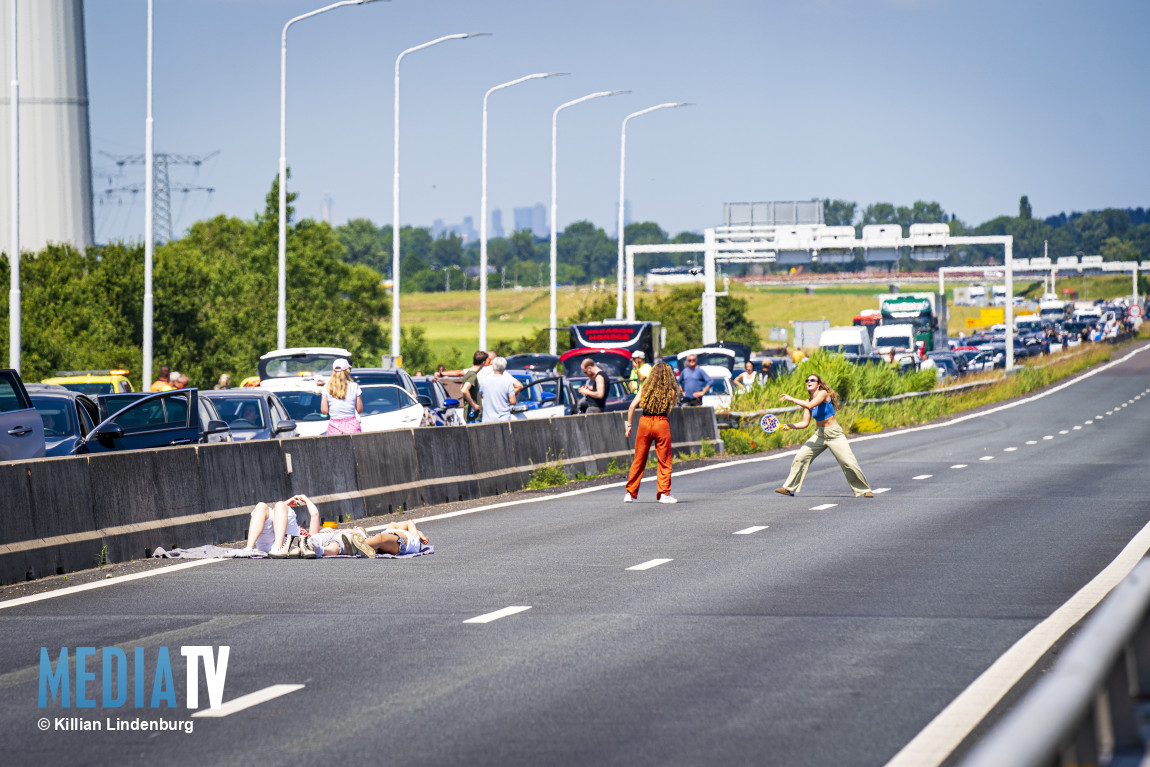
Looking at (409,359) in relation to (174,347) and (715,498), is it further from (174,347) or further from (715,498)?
(715,498)

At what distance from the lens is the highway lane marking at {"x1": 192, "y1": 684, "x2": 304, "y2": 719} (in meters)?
7.24

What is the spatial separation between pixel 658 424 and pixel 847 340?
41.1m

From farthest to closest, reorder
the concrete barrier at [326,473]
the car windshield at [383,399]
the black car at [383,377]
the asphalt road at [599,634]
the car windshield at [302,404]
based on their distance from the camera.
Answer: the black car at [383,377]
the car windshield at [383,399]
the car windshield at [302,404]
the concrete barrier at [326,473]
the asphalt road at [599,634]

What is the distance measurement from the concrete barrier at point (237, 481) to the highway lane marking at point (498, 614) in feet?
16.8

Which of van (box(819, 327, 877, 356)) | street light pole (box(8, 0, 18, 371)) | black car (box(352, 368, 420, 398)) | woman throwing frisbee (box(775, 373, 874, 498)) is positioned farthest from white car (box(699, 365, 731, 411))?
van (box(819, 327, 877, 356))

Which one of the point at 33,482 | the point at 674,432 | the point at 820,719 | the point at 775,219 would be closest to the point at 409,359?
the point at 775,219

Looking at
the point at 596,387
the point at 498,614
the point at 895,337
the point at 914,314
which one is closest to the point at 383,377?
the point at 596,387

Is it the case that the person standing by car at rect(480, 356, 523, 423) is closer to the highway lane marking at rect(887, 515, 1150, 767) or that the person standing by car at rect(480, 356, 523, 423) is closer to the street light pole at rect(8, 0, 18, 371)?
the highway lane marking at rect(887, 515, 1150, 767)

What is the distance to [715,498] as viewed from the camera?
20.1 metres

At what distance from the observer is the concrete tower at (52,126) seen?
6341cm

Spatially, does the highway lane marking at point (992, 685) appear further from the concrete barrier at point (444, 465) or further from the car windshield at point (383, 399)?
the car windshield at point (383, 399)

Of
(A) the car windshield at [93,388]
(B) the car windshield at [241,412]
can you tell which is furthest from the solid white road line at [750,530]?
(A) the car windshield at [93,388]

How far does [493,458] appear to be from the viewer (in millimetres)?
21109

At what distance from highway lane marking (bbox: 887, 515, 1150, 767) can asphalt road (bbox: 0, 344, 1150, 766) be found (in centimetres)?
9
